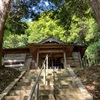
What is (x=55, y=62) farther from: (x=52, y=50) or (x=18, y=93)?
(x=18, y=93)

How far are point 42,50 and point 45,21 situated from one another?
13.4m

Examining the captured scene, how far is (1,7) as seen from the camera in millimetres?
8086

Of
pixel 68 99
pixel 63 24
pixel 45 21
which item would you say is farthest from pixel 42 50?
pixel 45 21

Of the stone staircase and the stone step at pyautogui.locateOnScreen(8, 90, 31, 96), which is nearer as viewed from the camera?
the stone staircase

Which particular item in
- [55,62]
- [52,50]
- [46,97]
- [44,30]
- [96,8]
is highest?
[44,30]

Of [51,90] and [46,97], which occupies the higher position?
[51,90]

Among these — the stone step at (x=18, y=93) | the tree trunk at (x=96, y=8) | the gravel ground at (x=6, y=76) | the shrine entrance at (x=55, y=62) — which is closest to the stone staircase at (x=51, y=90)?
the stone step at (x=18, y=93)

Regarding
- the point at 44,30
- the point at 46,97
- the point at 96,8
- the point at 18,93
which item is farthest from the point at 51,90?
the point at 44,30

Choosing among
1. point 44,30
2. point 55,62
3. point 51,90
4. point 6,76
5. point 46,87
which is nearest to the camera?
point 51,90

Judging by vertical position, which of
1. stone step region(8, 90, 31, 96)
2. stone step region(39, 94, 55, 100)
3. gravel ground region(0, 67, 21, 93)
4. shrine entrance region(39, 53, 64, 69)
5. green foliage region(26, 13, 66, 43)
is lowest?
stone step region(39, 94, 55, 100)

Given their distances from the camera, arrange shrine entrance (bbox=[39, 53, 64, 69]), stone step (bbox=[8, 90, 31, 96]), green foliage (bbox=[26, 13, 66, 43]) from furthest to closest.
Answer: green foliage (bbox=[26, 13, 66, 43])
shrine entrance (bbox=[39, 53, 64, 69])
stone step (bbox=[8, 90, 31, 96])

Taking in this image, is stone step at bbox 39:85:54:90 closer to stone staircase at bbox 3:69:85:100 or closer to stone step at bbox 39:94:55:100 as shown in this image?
stone staircase at bbox 3:69:85:100

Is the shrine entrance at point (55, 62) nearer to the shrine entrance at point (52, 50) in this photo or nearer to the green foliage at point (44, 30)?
the shrine entrance at point (52, 50)

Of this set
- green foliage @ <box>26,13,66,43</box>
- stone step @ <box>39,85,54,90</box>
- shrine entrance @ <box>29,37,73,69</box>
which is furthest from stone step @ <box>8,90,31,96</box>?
→ green foliage @ <box>26,13,66,43</box>
